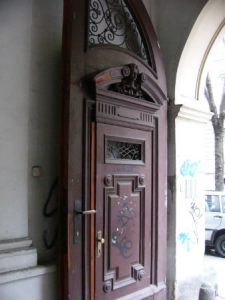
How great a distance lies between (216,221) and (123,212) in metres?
6.21

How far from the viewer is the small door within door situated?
295 cm

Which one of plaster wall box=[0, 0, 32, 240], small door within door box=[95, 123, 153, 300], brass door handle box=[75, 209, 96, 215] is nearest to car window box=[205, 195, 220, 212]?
small door within door box=[95, 123, 153, 300]

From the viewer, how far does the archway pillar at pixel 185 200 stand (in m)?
3.94

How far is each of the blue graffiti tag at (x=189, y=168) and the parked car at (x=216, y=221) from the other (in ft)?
15.8

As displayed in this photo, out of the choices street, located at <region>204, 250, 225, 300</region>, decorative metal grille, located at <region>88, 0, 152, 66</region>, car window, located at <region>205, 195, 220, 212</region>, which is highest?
decorative metal grille, located at <region>88, 0, 152, 66</region>

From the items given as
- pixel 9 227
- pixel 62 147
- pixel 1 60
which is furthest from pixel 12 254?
pixel 1 60

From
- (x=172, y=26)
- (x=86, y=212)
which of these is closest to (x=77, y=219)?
(x=86, y=212)

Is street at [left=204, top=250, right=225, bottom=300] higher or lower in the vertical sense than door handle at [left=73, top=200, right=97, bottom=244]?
lower

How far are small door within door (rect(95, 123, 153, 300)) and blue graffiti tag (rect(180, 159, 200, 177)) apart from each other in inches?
28.7

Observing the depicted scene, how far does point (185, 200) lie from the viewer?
13.5 feet

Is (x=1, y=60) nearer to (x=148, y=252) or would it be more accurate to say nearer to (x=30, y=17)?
(x=30, y=17)

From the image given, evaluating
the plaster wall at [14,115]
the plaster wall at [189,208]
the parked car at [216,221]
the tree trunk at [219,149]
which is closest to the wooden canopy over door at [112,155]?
the plaster wall at [14,115]

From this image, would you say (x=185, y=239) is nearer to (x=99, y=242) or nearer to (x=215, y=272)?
(x=215, y=272)

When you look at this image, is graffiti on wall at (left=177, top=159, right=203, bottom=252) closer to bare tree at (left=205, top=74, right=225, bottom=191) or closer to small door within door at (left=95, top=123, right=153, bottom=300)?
small door within door at (left=95, top=123, right=153, bottom=300)
